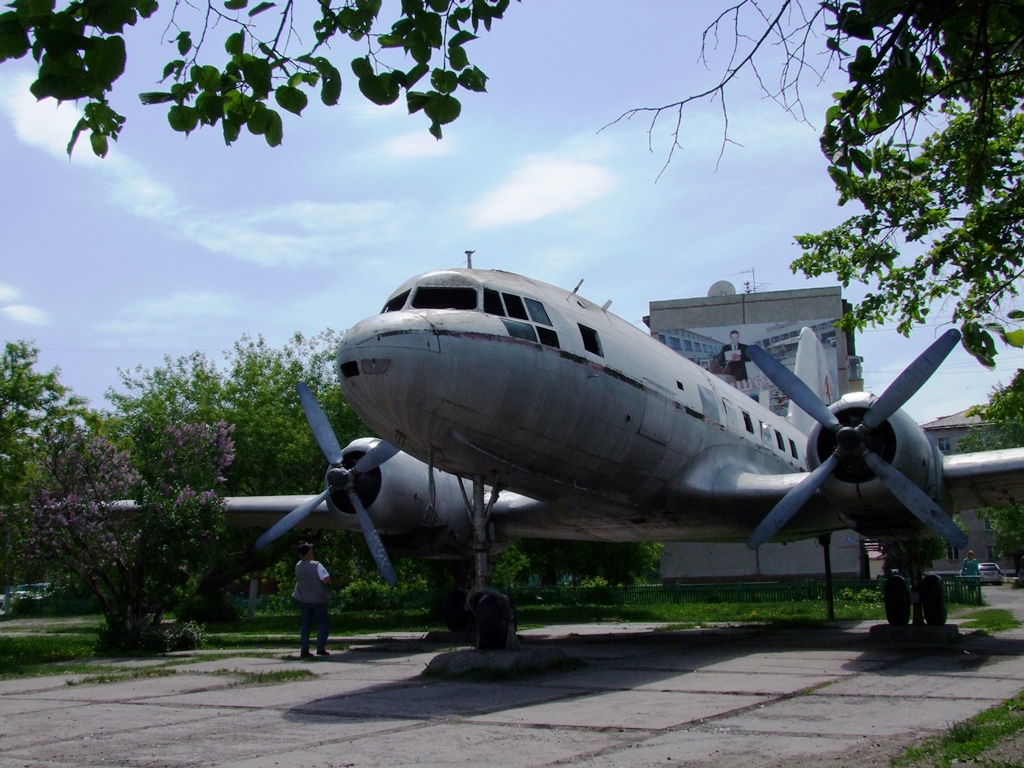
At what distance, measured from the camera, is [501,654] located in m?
9.88

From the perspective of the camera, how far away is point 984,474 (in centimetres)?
1320

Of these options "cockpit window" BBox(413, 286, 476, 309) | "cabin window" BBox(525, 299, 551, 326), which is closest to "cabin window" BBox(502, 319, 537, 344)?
"cabin window" BBox(525, 299, 551, 326)

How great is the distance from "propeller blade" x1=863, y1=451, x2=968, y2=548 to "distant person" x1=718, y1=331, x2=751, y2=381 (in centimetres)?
4391

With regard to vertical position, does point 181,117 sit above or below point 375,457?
above

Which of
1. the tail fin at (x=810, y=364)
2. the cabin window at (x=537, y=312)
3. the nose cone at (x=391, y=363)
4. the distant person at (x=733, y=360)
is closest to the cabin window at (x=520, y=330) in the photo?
the cabin window at (x=537, y=312)

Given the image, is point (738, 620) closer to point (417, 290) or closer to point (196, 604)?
point (417, 290)

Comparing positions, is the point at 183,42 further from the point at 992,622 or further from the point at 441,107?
the point at 992,622

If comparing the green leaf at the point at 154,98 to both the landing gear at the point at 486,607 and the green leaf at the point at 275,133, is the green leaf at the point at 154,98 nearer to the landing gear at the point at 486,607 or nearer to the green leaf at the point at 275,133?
the green leaf at the point at 275,133

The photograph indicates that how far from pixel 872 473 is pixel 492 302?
17.5ft

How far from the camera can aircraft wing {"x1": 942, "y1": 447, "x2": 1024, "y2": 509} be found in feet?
43.1

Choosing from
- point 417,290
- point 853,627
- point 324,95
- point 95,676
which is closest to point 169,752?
point 324,95

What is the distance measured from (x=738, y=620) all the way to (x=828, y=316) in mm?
36168

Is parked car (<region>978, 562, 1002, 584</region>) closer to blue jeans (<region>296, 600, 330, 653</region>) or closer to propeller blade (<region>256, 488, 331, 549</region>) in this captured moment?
propeller blade (<region>256, 488, 331, 549</region>)

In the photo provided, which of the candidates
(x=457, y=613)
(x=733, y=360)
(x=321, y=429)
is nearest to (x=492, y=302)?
(x=321, y=429)
